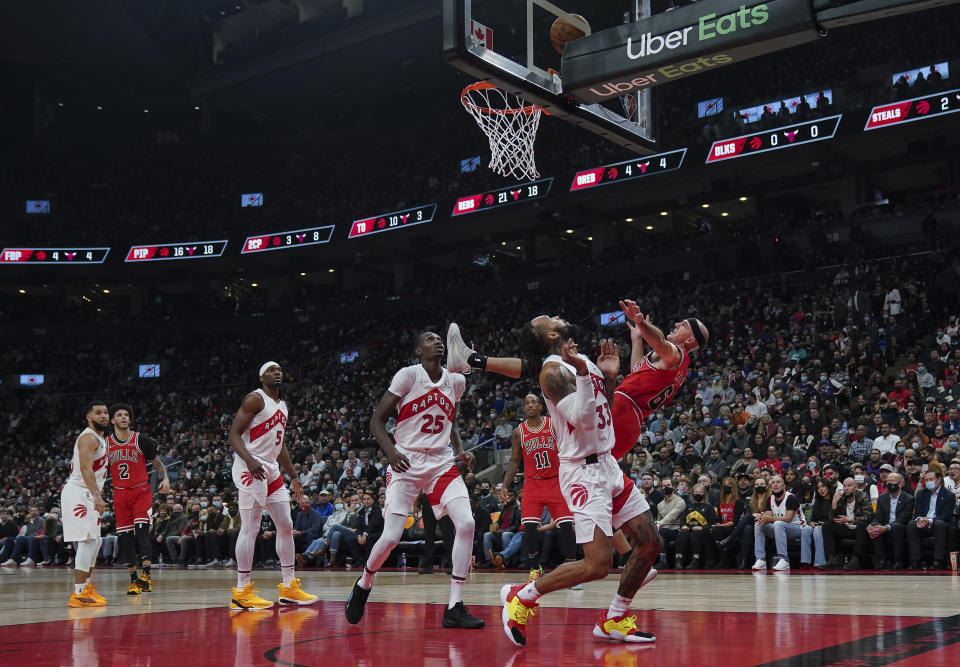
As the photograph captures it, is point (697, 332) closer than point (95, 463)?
Yes

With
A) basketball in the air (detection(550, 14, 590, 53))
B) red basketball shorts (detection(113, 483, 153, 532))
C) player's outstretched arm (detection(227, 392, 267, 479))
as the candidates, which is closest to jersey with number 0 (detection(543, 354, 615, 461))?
player's outstretched arm (detection(227, 392, 267, 479))

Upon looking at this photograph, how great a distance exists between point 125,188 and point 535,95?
39109 mm

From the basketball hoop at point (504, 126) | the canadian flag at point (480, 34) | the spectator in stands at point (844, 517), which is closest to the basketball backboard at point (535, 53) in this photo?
the canadian flag at point (480, 34)

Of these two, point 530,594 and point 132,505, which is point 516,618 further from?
point 132,505

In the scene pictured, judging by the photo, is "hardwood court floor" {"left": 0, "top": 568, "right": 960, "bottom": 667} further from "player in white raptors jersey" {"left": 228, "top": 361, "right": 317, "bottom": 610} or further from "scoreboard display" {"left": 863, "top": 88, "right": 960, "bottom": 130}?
"scoreboard display" {"left": 863, "top": 88, "right": 960, "bottom": 130}

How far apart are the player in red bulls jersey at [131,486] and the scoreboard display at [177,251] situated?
28.6 m

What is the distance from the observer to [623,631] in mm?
5555

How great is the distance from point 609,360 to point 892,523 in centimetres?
825

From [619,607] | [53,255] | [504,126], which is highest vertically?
[53,255]

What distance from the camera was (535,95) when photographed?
8484 millimetres

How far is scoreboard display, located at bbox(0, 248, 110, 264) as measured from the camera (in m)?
38.5

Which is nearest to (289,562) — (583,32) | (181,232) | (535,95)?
(535,95)

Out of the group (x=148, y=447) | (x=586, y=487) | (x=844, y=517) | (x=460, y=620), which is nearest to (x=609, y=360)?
(x=586, y=487)

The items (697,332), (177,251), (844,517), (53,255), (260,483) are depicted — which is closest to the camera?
(697,332)
